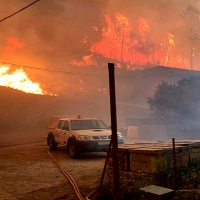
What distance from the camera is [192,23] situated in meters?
49.9

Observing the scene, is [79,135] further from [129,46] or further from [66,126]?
[129,46]

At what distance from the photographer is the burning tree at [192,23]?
159 ft

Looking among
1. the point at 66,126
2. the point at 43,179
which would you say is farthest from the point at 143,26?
the point at 43,179

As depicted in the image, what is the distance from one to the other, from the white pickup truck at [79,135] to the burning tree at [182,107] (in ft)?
29.5

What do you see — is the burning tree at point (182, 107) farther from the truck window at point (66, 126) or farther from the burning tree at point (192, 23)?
the burning tree at point (192, 23)

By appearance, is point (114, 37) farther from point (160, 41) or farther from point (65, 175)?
point (65, 175)

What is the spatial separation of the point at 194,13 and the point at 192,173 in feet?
159

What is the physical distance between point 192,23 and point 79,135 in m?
45.8

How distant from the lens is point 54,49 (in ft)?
133

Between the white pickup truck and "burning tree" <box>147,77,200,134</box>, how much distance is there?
354 inches

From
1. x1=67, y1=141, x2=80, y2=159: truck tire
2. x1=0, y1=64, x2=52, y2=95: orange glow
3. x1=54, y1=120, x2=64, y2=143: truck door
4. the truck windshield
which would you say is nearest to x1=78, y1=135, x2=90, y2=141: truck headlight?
x1=67, y1=141, x2=80, y2=159: truck tire

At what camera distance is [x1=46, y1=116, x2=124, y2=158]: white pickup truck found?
35.6 feet

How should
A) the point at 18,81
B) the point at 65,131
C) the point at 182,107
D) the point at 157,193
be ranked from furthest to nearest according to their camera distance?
the point at 18,81 < the point at 182,107 < the point at 65,131 < the point at 157,193

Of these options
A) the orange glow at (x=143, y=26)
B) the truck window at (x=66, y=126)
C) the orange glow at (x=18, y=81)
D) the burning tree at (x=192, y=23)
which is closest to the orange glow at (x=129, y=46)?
the orange glow at (x=143, y=26)
